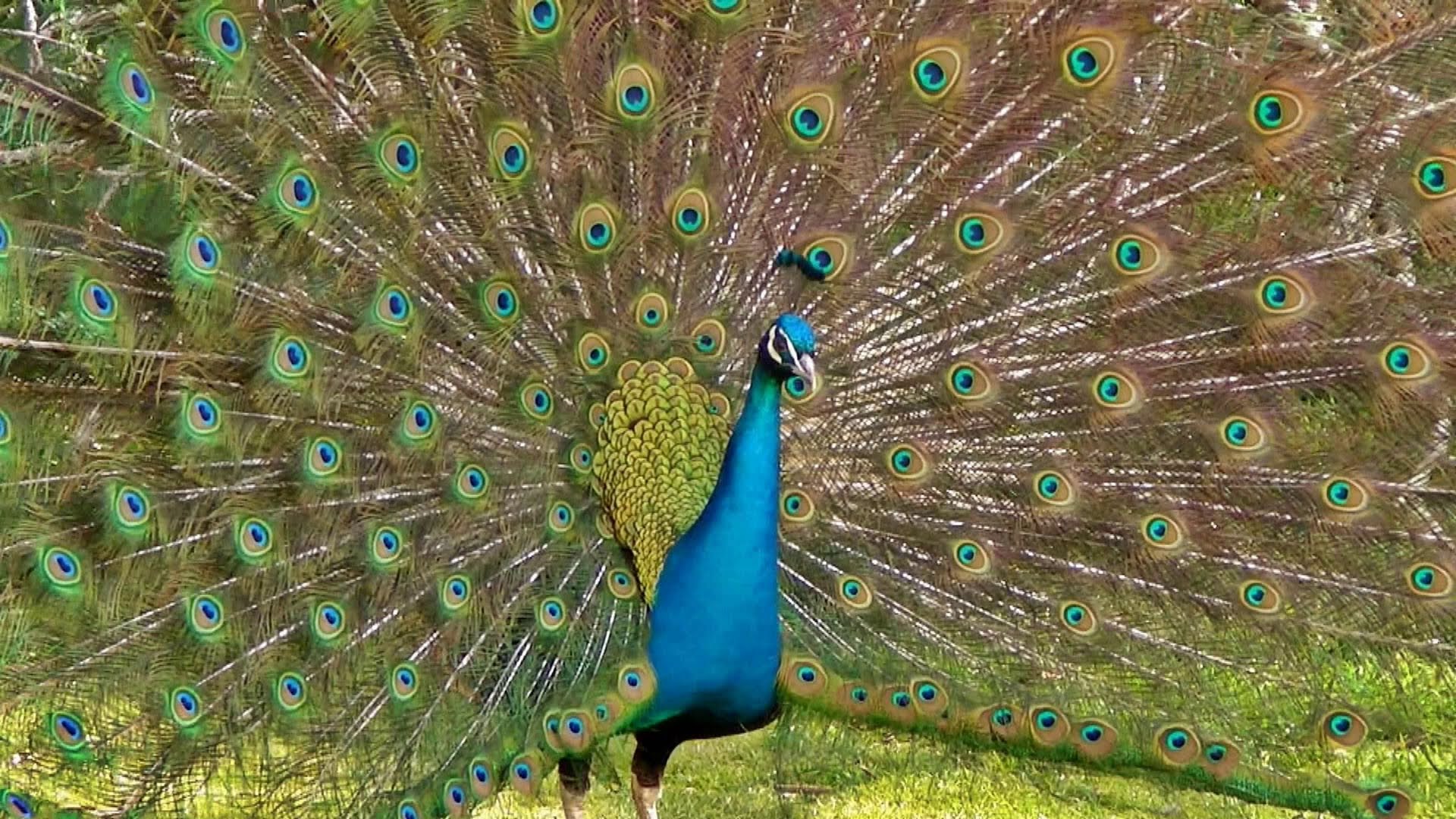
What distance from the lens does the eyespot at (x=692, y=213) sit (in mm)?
2965

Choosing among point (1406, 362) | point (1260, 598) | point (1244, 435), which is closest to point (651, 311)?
point (1244, 435)

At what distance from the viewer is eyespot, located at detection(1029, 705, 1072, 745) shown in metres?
3.04

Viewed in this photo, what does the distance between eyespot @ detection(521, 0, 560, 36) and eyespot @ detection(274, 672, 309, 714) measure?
4.32ft

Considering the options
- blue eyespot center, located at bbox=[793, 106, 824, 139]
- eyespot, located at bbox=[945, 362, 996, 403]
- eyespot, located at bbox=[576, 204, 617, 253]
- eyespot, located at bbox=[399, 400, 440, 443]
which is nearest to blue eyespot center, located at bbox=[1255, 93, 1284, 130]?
eyespot, located at bbox=[945, 362, 996, 403]

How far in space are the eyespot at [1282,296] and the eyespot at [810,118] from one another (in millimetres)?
910

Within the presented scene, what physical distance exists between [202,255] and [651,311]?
87cm

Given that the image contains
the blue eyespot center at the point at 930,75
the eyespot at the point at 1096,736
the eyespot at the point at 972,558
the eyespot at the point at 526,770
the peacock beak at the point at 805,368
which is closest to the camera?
the peacock beak at the point at 805,368

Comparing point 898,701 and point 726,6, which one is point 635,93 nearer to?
point 726,6

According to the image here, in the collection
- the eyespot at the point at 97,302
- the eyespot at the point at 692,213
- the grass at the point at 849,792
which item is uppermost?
the eyespot at the point at 692,213

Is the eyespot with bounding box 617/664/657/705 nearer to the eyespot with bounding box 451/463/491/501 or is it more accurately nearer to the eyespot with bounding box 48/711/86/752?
the eyespot with bounding box 451/463/491/501

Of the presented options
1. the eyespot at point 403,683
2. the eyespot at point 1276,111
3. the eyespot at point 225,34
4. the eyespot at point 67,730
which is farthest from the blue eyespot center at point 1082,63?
the eyespot at point 67,730

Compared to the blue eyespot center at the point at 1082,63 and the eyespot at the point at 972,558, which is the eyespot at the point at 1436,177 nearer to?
the blue eyespot center at the point at 1082,63

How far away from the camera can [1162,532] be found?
3086 millimetres

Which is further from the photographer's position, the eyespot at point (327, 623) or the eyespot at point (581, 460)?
the eyespot at point (581, 460)
